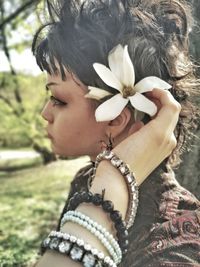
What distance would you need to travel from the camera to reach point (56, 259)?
4.20ft

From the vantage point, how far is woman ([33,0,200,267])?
1.44 metres

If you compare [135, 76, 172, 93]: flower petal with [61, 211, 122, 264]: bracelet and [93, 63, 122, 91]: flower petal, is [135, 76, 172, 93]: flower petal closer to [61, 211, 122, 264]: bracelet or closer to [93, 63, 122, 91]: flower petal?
[93, 63, 122, 91]: flower petal

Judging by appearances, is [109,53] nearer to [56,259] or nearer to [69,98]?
[69,98]

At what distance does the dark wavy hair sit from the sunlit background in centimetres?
21

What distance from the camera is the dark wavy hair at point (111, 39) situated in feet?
5.57

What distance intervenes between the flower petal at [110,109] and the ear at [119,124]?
0.58 ft

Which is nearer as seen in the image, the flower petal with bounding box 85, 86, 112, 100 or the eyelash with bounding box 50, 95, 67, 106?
the flower petal with bounding box 85, 86, 112, 100

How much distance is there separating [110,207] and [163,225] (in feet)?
1.27

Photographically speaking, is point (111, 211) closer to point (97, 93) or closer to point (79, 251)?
point (79, 251)

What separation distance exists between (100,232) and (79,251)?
0.08 metres

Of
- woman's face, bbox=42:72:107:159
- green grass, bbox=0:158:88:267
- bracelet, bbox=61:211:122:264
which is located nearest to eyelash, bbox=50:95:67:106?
woman's face, bbox=42:72:107:159

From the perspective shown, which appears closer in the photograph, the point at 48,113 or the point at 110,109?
the point at 110,109

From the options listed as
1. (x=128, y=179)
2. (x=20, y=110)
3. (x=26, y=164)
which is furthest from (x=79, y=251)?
(x=26, y=164)

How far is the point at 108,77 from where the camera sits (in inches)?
58.7
